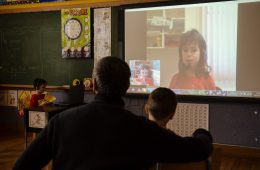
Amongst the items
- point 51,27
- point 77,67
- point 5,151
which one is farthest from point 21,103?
point 51,27

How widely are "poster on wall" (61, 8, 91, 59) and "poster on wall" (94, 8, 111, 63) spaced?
0.11 m

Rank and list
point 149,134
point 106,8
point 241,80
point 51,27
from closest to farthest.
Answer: point 149,134, point 241,80, point 106,8, point 51,27

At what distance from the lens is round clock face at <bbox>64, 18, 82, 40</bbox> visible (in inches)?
181

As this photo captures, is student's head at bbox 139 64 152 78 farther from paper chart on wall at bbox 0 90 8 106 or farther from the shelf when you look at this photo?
paper chart on wall at bbox 0 90 8 106

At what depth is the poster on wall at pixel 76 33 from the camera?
4539mm

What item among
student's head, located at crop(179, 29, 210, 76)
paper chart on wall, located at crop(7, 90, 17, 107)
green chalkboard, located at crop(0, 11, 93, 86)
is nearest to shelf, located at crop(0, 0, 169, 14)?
green chalkboard, located at crop(0, 11, 93, 86)

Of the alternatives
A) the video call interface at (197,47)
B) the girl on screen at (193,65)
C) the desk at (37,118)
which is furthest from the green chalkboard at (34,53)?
the desk at (37,118)

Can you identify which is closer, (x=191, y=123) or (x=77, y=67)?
(x=191, y=123)

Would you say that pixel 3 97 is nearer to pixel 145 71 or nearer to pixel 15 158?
pixel 15 158

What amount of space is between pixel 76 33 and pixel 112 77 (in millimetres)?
3586

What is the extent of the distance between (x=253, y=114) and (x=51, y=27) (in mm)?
2952

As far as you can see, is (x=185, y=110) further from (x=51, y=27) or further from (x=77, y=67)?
(x=51, y=27)

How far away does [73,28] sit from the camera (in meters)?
4.64

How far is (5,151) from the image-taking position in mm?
4062
